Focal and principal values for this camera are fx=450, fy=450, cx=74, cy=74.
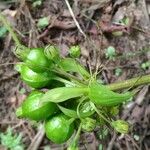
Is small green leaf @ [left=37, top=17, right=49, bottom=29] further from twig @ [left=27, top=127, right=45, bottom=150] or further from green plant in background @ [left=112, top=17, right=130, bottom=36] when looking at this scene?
twig @ [left=27, top=127, right=45, bottom=150]

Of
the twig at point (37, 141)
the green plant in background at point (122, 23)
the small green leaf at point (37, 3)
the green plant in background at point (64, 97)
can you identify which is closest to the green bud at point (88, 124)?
the green plant in background at point (64, 97)

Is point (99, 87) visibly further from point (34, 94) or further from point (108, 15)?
point (108, 15)

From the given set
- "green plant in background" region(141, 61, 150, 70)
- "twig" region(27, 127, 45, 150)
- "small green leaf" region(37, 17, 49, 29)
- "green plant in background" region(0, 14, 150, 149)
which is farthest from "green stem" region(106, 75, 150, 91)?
"small green leaf" region(37, 17, 49, 29)

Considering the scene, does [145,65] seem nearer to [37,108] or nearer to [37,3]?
[37,3]

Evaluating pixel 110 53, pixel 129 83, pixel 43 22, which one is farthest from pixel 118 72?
pixel 129 83

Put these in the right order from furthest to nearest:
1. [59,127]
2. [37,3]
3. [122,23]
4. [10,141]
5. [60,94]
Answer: [37,3] < [122,23] < [10,141] < [59,127] < [60,94]

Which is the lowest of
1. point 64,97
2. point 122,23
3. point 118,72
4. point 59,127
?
point 118,72

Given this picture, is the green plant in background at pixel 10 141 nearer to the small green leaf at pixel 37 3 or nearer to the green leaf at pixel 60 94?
the small green leaf at pixel 37 3

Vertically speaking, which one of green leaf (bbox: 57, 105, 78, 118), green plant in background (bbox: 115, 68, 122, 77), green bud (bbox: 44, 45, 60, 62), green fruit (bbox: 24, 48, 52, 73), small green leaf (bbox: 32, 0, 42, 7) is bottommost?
green plant in background (bbox: 115, 68, 122, 77)
